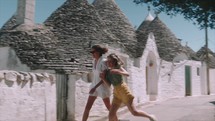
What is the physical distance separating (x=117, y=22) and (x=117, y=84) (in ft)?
46.6

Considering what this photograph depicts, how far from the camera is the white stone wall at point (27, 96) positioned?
6.47 metres

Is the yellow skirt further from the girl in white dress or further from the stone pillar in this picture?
the stone pillar

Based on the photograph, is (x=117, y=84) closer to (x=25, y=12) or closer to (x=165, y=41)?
(x=25, y=12)

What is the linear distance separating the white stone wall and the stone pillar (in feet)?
20.0

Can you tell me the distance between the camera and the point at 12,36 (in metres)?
12.7

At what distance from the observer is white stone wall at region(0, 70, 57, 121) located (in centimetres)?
647

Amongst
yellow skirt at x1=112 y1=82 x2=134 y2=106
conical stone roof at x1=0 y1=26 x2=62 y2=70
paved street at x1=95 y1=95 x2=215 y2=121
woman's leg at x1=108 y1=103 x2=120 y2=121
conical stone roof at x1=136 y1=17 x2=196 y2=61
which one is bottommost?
paved street at x1=95 y1=95 x2=215 y2=121

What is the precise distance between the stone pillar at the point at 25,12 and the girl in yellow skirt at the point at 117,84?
336 inches

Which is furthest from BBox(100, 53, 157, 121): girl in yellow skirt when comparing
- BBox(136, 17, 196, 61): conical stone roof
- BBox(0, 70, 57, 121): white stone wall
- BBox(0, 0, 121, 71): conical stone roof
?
BBox(136, 17, 196, 61): conical stone roof

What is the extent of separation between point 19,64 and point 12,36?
161 cm

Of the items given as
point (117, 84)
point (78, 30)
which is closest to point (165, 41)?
point (78, 30)

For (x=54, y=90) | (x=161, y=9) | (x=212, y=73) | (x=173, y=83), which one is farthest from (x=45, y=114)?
(x=212, y=73)

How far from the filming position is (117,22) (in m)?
19.8

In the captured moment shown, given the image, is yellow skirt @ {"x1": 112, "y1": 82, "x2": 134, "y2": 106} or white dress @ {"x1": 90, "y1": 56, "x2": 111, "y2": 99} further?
white dress @ {"x1": 90, "y1": 56, "x2": 111, "y2": 99}
